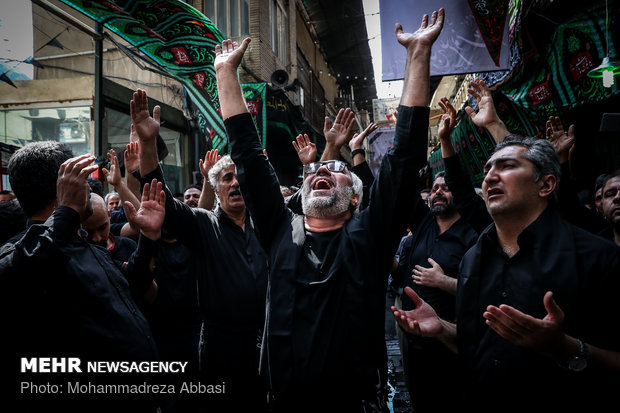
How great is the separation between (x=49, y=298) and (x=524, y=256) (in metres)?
2.27

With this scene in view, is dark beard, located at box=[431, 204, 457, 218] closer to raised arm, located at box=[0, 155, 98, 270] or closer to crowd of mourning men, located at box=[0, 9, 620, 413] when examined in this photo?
crowd of mourning men, located at box=[0, 9, 620, 413]

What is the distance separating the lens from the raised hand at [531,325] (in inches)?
58.2

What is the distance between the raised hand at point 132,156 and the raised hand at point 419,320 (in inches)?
86.9

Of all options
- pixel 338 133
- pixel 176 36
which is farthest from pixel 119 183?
pixel 176 36

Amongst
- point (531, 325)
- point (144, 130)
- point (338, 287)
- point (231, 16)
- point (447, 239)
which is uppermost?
point (231, 16)

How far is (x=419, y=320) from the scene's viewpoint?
6.70 feet

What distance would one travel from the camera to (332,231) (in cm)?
210

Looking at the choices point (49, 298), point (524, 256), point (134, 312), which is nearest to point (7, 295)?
point (49, 298)

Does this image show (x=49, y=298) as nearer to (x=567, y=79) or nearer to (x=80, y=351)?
(x=80, y=351)

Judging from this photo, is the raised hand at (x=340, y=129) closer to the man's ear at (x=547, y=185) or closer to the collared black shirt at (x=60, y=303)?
the man's ear at (x=547, y=185)

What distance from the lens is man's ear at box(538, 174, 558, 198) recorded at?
2008mm

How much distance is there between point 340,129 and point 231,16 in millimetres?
10353

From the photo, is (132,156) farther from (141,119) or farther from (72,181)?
(72,181)
